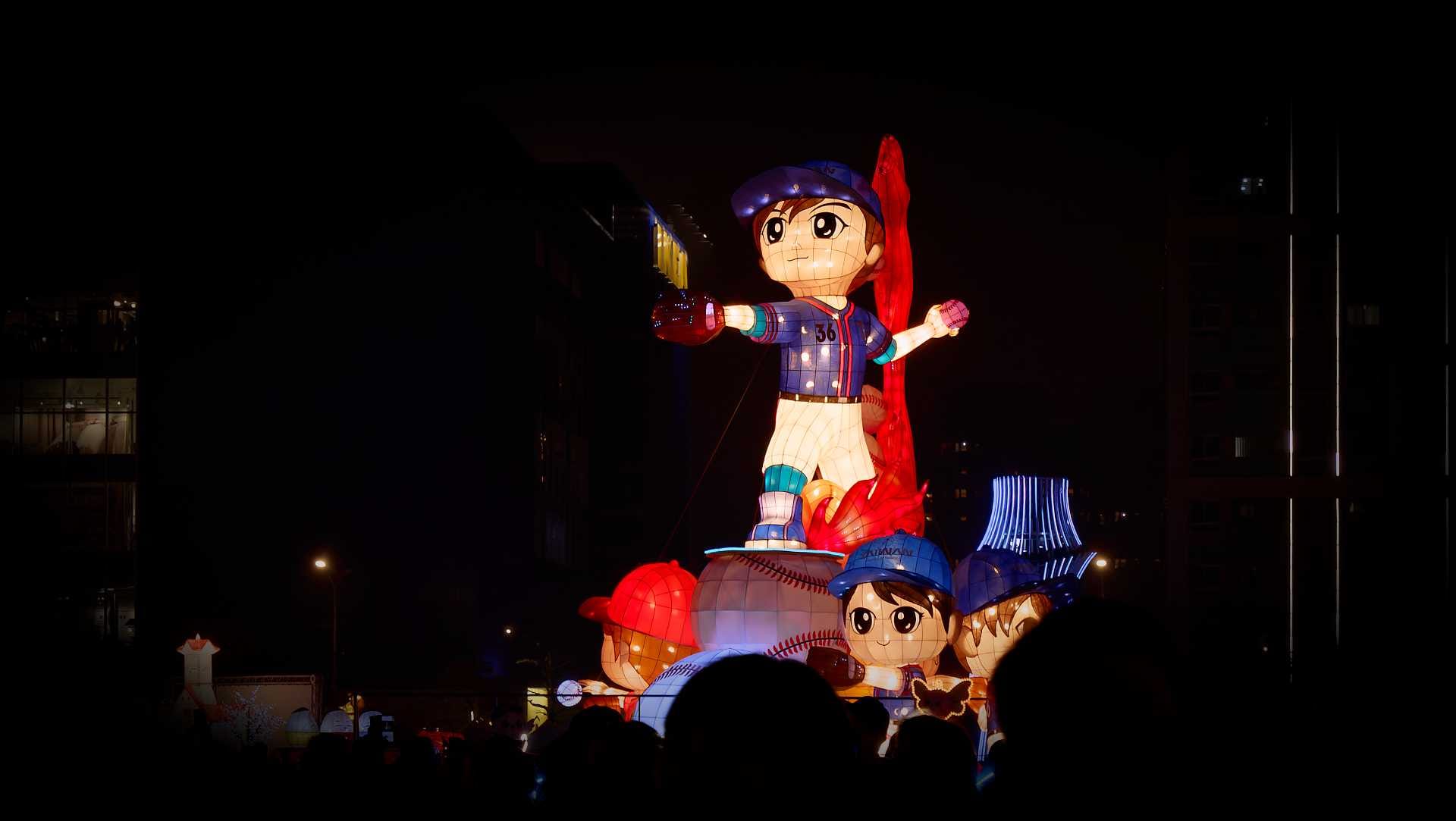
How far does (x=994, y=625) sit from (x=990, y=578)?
468 mm

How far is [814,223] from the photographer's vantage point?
48.2ft

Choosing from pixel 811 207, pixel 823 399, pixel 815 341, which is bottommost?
pixel 823 399

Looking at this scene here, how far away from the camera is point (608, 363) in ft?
150

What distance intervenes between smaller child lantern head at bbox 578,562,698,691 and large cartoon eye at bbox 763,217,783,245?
359cm

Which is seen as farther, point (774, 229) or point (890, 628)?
point (774, 229)

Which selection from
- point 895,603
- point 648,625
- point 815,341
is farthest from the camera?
point 815,341

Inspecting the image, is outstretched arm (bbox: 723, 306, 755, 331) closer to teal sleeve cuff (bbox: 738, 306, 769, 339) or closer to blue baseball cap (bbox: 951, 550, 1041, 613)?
teal sleeve cuff (bbox: 738, 306, 769, 339)

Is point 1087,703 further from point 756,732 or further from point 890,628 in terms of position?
point 890,628

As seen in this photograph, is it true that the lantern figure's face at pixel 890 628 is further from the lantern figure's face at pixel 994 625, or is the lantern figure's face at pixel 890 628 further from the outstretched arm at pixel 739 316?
the outstretched arm at pixel 739 316

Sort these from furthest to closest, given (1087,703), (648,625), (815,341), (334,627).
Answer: (334,627)
(815,341)
(648,625)
(1087,703)

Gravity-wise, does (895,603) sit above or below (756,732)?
below

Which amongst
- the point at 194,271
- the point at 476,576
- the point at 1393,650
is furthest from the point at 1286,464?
the point at 194,271

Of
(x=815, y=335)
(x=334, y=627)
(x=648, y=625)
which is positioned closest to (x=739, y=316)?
(x=815, y=335)

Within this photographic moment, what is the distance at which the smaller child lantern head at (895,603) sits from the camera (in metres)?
13.2
